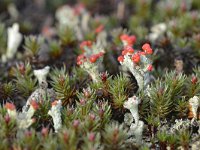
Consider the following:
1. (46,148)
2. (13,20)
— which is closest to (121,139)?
(46,148)

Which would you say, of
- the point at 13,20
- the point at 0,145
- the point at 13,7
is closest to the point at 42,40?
the point at 13,20

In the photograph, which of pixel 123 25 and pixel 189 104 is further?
pixel 123 25

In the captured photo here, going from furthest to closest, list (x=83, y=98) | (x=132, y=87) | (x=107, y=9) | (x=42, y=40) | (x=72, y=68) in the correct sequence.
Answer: (x=107, y=9) → (x=42, y=40) → (x=72, y=68) → (x=132, y=87) → (x=83, y=98)

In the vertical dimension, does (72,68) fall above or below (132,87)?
above

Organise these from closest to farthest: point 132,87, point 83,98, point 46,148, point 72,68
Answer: point 46,148, point 83,98, point 132,87, point 72,68

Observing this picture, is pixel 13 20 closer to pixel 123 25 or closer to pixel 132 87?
pixel 123 25

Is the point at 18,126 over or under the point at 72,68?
under

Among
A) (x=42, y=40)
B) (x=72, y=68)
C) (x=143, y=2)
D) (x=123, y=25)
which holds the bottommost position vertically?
(x=72, y=68)

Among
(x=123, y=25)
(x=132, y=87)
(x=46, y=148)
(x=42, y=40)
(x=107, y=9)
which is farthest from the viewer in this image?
(x=107, y=9)

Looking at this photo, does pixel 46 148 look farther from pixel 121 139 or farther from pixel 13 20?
pixel 13 20
